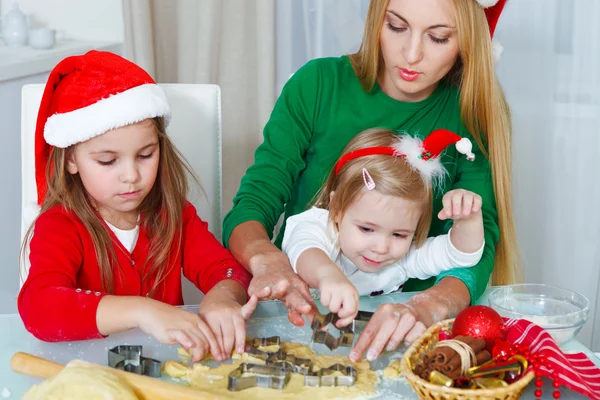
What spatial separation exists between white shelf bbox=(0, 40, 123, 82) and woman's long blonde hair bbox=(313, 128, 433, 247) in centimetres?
131

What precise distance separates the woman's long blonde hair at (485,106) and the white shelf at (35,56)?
1.28 metres

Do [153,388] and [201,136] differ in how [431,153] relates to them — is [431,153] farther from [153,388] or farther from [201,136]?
[153,388]

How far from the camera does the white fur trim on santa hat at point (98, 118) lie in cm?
138

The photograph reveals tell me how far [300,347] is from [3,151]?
1638 mm

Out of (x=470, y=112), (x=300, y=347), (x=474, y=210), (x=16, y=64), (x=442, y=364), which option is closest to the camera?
(x=442, y=364)

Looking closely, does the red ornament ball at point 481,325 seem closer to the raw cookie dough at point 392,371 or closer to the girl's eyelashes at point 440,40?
the raw cookie dough at point 392,371

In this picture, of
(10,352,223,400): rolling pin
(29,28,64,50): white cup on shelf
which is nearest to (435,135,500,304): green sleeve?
(10,352,223,400): rolling pin

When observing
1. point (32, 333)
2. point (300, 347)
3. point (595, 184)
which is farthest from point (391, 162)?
point (595, 184)

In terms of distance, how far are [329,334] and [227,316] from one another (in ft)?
0.55

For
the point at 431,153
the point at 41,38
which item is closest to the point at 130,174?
the point at 431,153

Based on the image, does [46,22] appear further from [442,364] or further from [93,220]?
→ [442,364]

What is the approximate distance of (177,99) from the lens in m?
1.75

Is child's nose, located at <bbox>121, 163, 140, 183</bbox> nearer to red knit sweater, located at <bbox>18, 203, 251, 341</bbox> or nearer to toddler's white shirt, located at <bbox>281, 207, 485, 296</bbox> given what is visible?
red knit sweater, located at <bbox>18, 203, 251, 341</bbox>

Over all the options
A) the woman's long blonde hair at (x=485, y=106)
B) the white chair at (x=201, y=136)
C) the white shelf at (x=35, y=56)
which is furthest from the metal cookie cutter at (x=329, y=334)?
the white shelf at (x=35, y=56)
